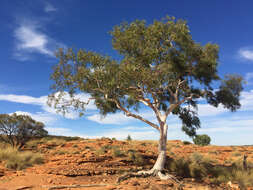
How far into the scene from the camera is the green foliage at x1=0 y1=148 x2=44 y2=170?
1454 cm

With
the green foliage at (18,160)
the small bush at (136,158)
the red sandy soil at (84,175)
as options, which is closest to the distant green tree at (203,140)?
the red sandy soil at (84,175)

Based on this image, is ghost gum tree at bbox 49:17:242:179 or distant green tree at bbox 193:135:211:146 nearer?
ghost gum tree at bbox 49:17:242:179

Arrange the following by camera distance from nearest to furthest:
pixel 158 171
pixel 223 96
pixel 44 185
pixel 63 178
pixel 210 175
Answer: pixel 44 185 → pixel 63 178 → pixel 158 171 → pixel 210 175 → pixel 223 96

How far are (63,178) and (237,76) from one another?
46.4 feet

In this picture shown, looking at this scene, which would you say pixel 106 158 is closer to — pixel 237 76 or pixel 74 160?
pixel 74 160

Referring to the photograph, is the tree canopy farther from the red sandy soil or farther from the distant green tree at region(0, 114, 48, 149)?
the distant green tree at region(0, 114, 48, 149)

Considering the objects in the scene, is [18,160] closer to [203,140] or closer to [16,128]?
[16,128]

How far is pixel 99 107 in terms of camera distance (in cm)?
1838

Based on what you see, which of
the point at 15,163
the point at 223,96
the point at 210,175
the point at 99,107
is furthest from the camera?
the point at 99,107

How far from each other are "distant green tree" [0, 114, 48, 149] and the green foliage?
12.9 m

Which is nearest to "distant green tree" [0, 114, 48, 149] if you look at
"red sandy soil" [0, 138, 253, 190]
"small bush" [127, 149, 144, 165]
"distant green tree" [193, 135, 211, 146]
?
Result: "red sandy soil" [0, 138, 253, 190]

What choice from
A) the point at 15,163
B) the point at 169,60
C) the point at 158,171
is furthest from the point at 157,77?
the point at 15,163

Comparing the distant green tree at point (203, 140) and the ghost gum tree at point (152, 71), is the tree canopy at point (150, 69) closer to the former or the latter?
the ghost gum tree at point (152, 71)

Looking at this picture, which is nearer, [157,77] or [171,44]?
[157,77]
